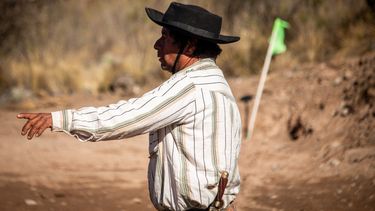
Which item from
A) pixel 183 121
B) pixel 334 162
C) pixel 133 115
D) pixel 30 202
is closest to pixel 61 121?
pixel 133 115

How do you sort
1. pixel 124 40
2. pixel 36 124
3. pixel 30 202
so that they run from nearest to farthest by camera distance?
pixel 36 124 < pixel 30 202 < pixel 124 40

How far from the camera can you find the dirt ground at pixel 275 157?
5773 mm

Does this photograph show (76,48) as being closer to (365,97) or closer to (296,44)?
(296,44)

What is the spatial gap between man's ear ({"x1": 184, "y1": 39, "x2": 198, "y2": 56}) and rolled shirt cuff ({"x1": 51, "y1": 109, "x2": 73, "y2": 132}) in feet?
2.21

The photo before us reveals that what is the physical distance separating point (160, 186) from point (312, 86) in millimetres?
6589

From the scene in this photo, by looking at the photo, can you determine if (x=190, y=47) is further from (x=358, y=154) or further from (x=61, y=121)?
(x=358, y=154)

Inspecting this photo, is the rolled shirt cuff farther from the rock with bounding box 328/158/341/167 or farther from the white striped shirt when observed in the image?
the rock with bounding box 328/158/341/167

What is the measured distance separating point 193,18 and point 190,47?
0.14 m

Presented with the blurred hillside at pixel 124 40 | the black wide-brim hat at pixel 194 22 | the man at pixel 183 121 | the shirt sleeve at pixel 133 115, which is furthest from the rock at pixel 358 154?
the shirt sleeve at pixel 133 115

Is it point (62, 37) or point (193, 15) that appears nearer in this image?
point (193, 15)

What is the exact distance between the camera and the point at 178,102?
8.20 feet

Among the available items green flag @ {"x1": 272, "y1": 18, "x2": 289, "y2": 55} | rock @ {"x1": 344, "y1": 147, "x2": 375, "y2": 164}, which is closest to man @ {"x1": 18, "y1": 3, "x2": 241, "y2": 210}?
rock @ {"x1": 344, "y1": 147, "x2": 375, "y2": 164}

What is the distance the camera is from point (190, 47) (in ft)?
8.98

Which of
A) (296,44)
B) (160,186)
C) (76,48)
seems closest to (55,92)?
(76,48)
